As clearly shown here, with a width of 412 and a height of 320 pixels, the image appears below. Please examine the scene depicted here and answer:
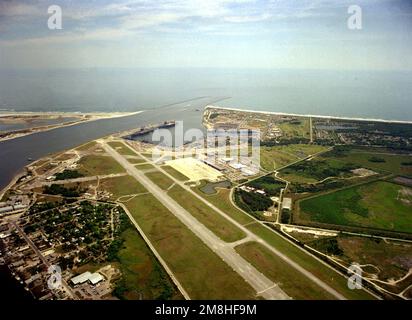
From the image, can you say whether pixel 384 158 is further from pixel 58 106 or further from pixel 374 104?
pixel 58 106

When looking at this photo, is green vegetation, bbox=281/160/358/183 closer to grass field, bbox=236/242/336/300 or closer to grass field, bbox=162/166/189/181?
grass field, bbox=162/166/189/181

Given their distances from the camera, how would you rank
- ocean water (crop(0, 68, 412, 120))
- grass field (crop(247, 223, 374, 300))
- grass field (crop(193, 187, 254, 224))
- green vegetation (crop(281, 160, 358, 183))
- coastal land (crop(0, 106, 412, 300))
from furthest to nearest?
ocean water (crop(0, 68, 412, 120)) → green vegetation (crop(281, 160, 358, 183)) → grass field (crop(193, 187, 254, 224)) → coastal land (crop(0, 106, 412, 300)) → grass field (crop(247, 223, 374, 300))

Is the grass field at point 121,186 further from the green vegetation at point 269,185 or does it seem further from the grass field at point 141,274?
the green vegetation at point 269,185

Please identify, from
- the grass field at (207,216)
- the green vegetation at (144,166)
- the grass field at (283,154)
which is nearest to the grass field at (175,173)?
the green vegetation at (144,166)

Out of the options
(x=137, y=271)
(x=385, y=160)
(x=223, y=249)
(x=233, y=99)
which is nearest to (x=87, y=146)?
(x=137, y=271)

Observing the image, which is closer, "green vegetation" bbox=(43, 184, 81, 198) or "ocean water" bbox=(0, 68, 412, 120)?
"green vegetation" bbox=(43, 184, 81, 198)

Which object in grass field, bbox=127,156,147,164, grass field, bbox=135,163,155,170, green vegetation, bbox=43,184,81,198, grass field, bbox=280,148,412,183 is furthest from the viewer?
grass field, bbox=127,156,147,164

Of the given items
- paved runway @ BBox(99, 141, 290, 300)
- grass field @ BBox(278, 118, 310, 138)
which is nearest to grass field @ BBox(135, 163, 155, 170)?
paved runway @ BBox(99, 141, 290, 300)
